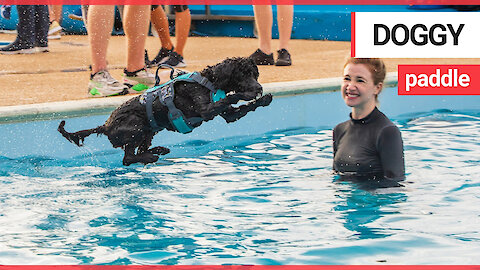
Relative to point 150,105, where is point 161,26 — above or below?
above

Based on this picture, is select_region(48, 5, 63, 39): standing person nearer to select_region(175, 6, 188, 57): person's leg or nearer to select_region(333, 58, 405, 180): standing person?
select_region(175, 6, 188, 57): person's leg

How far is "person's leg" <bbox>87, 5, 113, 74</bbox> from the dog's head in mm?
1809

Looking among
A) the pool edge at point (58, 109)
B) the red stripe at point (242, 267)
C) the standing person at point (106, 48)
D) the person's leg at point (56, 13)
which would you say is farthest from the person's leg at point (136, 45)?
the person's leg at point (56, 13)

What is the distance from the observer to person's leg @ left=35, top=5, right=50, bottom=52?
878cm

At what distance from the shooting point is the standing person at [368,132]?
4195 mm

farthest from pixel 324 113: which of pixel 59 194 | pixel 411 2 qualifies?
pixel 411 2

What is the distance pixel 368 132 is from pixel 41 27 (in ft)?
18.3

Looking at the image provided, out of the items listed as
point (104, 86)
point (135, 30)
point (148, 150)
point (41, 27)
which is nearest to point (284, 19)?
point (135, 30)

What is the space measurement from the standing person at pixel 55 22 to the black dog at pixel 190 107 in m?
6.91

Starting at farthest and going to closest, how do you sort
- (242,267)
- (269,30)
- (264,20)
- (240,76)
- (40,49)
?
(40,49)
(269,30)
(264,20)
(240,76)
(242,267)

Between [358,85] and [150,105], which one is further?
[358,85]

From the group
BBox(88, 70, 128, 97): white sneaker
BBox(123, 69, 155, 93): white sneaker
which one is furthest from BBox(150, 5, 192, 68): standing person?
BBox(88, 70, 128, 97): white sneaker

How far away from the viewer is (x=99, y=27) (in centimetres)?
562

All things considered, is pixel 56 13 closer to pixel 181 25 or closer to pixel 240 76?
pixel 181 25
